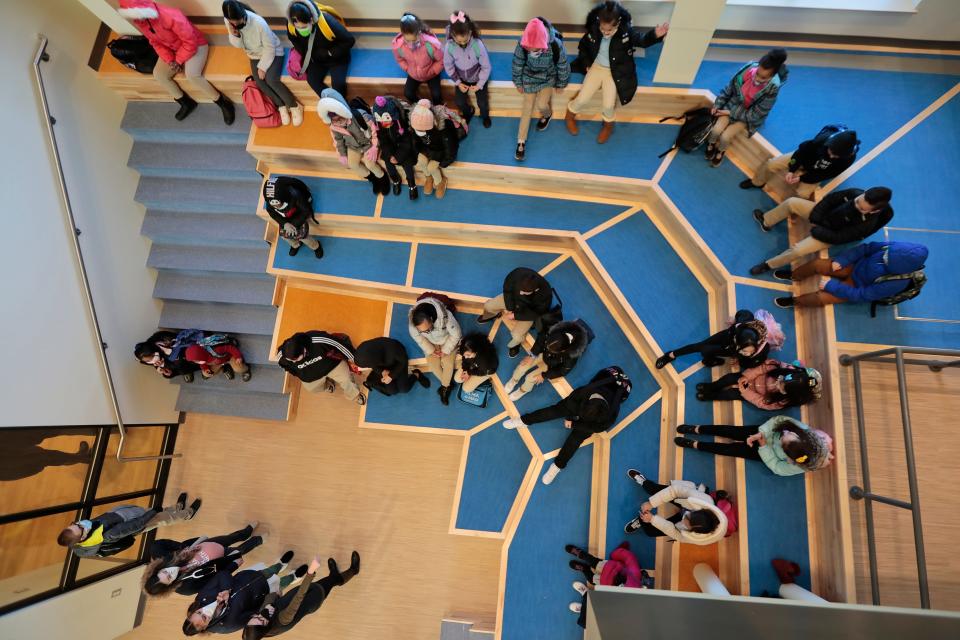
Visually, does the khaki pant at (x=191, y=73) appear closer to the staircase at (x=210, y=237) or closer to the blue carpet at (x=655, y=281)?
the staircase at (x=210, y=237)

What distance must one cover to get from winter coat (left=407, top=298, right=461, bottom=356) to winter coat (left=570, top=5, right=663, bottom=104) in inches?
100

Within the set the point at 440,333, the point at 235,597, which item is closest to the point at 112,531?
the point at 235,597

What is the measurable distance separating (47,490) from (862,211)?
A: 738 cm

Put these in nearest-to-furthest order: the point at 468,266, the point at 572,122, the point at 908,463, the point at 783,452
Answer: the point at 908,463 < the point at 783,452 < the point at 572,122 < the point at 468,266

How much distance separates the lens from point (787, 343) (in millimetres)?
4086

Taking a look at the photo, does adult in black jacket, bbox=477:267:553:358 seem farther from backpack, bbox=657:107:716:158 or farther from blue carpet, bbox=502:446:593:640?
backpack, bbox=657:107:716:158

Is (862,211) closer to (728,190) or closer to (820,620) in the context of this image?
(728,190)

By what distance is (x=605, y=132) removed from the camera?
185 inches

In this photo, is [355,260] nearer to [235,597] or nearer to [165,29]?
[165,29]

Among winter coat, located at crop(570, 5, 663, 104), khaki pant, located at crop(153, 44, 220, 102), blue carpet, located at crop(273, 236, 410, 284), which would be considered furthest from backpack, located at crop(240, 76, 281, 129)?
winter coat, located at crop(570, 5, 663, 104)

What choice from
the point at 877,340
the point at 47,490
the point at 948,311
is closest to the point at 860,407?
the point at 877,340

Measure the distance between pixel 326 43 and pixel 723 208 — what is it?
419 centimetres

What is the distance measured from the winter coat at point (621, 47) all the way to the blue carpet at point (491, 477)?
3.57 metres

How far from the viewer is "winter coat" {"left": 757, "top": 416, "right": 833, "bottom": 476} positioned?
3.26 meters
